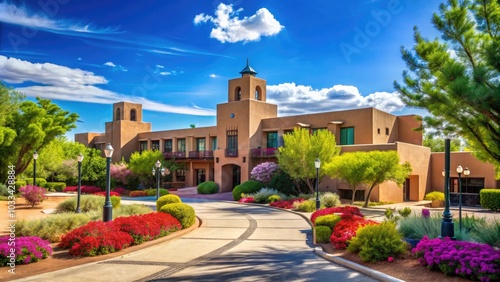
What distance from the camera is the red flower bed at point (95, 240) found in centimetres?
1102

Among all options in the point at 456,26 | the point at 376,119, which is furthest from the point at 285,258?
the point at 376,119

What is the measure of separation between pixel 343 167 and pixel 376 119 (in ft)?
32.2

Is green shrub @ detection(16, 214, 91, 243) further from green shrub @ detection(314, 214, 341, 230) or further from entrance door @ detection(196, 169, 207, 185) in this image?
entrance door @ detection(196, 169, 207, 185)

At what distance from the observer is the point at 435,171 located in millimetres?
35250

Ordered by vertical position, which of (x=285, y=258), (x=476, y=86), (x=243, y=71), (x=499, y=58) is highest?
(x=243, y=71)

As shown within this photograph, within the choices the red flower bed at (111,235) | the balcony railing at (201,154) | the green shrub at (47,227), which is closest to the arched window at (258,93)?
the balcony railing at (201,154)

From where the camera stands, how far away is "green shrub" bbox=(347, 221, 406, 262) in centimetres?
1009

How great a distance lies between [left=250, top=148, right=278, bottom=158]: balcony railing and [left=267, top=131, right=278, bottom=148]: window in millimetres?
1842

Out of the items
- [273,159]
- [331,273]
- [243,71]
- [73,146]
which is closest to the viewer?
[331,273]

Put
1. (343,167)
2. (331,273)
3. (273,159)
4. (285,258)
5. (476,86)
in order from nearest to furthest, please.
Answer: (476,86)
(331,273)
(285,258)
(343,167)
(273,159)

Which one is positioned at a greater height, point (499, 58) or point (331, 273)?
point (499, 58)

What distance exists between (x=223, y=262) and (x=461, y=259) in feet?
18.3

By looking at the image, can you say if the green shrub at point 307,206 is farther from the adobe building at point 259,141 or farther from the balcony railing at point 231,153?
the balcony railing at point 231,153

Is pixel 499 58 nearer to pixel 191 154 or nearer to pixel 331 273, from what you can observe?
pixel 331 273
